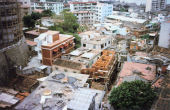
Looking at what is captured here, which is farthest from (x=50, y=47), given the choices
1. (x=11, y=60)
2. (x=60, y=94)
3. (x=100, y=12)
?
(x=100, y=12)

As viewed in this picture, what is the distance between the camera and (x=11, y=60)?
24156 millimetres

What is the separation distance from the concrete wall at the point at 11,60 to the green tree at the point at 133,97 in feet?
50.4

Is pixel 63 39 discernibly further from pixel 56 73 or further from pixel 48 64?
pixel 56 73

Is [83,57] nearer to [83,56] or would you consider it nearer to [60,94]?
[83,56]

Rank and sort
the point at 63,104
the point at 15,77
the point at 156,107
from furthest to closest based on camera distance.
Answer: the point at 15,77, the point at 63,104, the point at 156,107

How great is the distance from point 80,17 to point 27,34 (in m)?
28.7

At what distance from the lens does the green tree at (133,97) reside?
46.0 ft

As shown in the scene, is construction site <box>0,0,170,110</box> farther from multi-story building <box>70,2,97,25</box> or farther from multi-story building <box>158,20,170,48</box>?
multi-story building <box>70,2,97,25</box>

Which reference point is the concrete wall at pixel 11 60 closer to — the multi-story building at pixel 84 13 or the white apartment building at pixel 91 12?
the multi-story building at pixel 84 13

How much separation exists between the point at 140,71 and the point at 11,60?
17.9 m

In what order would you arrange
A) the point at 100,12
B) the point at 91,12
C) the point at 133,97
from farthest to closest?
the point at 100,12
the point at 91,12
the point at 133,97

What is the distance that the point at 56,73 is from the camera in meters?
19.7

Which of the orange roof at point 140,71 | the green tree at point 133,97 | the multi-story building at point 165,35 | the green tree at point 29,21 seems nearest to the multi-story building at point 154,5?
the multi-story building at point 165,35

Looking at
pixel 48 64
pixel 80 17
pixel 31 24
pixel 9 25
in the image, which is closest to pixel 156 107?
pixel 48 64
